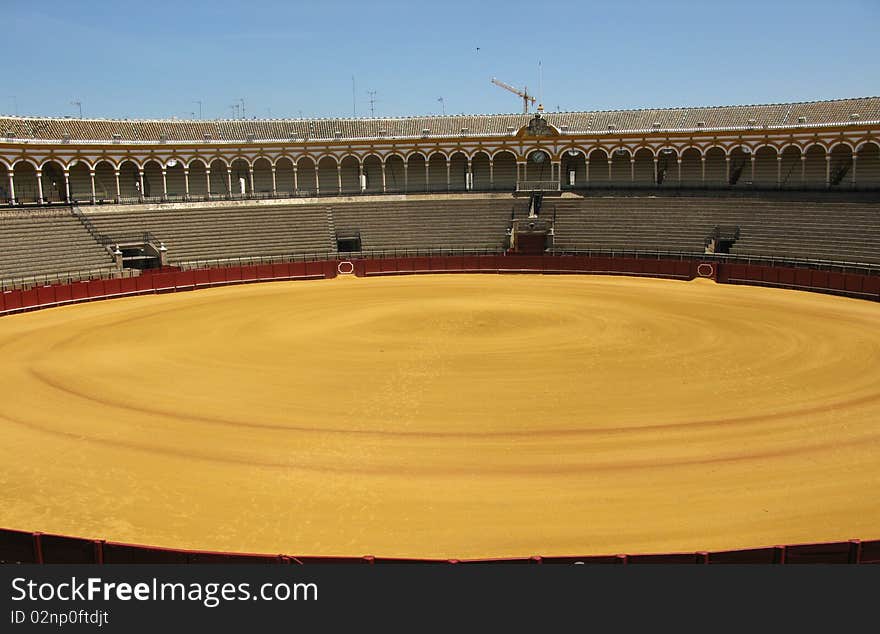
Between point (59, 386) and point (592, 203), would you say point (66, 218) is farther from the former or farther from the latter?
point (592, 203)

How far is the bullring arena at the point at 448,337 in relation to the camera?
41.1 feet

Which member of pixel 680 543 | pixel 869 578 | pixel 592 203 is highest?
pixel 592 203

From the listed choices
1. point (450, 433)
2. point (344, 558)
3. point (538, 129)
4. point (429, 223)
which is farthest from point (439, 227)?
point (344, 558)

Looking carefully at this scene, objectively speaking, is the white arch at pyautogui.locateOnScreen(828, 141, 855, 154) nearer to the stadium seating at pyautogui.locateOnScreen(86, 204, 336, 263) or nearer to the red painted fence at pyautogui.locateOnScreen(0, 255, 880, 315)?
the red painted fence at pyautogui.locateOnScreen(0, 255, 880, 315)

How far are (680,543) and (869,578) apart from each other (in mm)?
3827

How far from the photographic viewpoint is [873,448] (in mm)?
15102

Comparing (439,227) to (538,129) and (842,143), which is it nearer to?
(538,129)

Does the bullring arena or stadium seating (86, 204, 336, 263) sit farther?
stadium seating (86, 204, 336, 263)

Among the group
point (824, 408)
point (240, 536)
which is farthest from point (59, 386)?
point (824, 408)

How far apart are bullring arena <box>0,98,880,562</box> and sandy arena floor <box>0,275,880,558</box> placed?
9 centimetres

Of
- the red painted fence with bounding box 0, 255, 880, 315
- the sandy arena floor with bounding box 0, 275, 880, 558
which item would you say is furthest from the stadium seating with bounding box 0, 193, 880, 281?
the sandy arena floor with bounding box 0, 275, 880, 558

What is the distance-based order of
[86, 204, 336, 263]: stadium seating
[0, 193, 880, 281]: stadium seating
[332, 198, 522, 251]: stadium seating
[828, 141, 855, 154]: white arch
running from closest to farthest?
[0, 193, 880, 281]: stadium seating
[86, 204, 336, 263]: stadium seating
[828, 141, 855, 154]: white arch
[332, 198, 522, 251]: stadium seating

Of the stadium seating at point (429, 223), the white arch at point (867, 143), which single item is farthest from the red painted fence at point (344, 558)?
the white arch at point (867, 143)

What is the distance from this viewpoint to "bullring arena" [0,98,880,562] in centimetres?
1253
